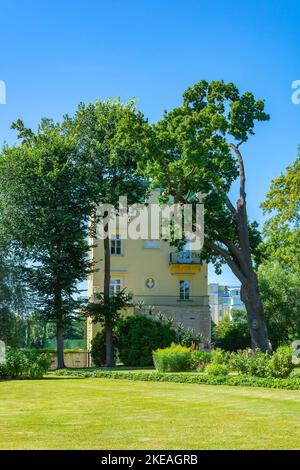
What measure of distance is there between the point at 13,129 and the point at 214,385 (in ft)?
91.2

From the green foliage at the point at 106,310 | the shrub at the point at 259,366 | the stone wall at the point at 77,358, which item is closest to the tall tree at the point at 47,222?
the green foliage at the point at 106,310

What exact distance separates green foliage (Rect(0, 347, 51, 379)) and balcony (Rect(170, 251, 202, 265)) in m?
25.1

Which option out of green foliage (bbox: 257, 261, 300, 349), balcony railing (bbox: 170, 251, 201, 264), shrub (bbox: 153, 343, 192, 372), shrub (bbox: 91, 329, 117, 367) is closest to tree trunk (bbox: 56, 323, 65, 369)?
shrub (bbox: 91, 329, 117, 367)

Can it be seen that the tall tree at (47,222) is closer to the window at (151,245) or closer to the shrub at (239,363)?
the window at (151,245)

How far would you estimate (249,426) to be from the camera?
12.4 meters

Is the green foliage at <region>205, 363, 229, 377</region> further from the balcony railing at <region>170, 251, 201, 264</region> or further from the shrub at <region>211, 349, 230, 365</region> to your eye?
the balcony railing at <region>170, 251, 201, 264</region>

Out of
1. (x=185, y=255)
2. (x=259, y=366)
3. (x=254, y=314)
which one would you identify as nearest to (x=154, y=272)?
(x=185, y=255)

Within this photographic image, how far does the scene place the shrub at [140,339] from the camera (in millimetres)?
42969

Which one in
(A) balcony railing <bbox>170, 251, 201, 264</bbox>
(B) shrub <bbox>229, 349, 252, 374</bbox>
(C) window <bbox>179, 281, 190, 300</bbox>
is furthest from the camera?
(C) window <bbox>179, 281, 190, 300</bbox>

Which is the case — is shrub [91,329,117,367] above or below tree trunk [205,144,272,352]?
below

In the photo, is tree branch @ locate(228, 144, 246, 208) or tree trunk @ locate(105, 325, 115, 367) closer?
tree branch @ locate(228, 144, 246, 208)

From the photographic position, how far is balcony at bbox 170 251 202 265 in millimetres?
54625
